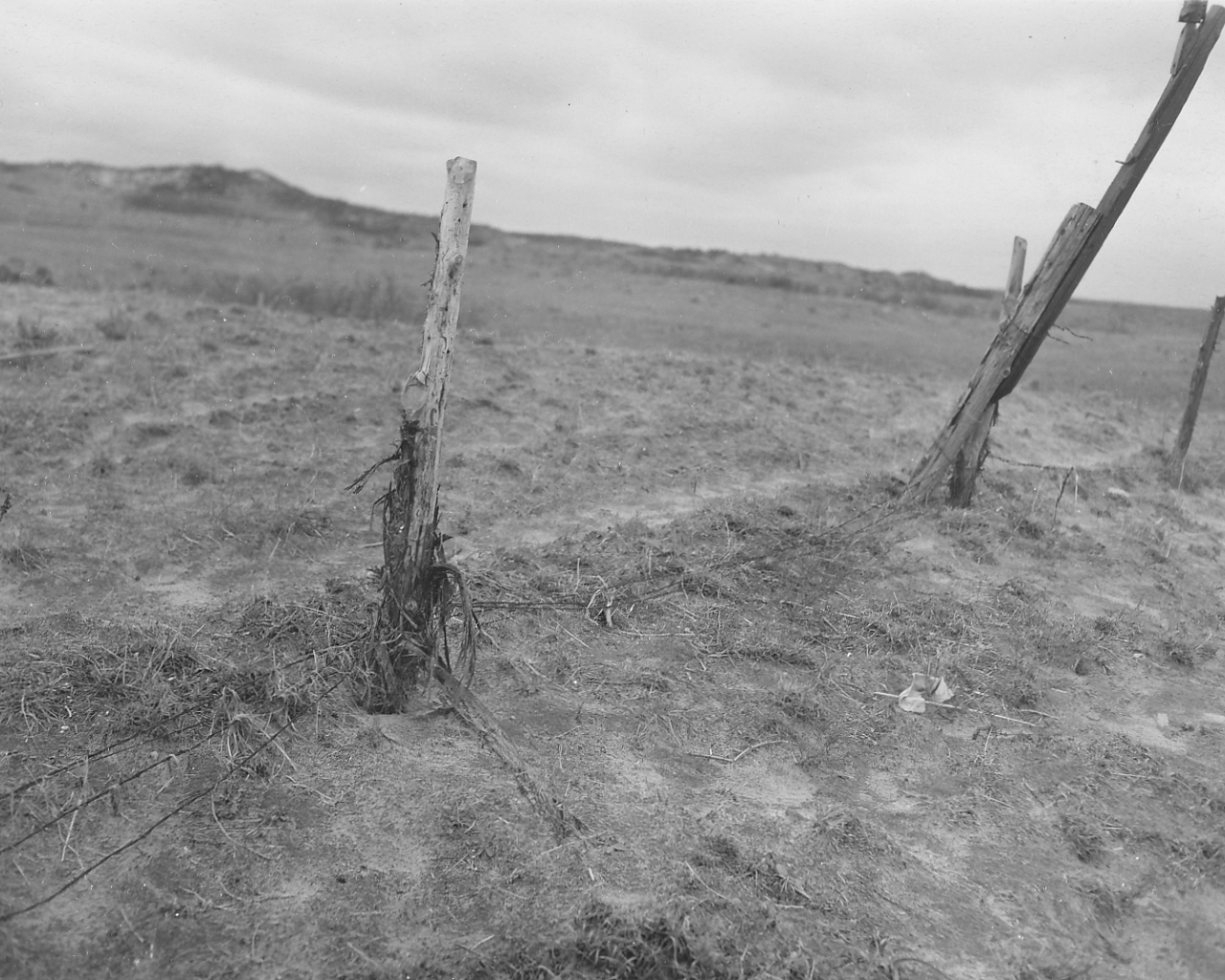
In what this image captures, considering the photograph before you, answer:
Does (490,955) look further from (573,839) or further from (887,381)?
(887,381)

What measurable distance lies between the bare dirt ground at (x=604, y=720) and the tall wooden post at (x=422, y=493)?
1.03 ft

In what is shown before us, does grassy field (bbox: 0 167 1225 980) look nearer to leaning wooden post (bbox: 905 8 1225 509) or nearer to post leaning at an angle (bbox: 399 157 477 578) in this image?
leaning wooden post (bbox: 905 8 1225 509)

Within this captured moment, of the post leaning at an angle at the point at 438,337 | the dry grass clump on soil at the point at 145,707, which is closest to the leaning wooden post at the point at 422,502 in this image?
the post leaning at an angle at the point at 438,337

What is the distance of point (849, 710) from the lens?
4.96 meters

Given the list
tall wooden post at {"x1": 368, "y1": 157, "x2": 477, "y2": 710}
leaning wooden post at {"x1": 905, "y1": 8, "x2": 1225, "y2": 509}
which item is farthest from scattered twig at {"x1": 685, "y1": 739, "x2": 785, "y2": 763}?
leaning wooden post at {"x1": 905, "y1": 8, "x2": 1225, "y2": 509}

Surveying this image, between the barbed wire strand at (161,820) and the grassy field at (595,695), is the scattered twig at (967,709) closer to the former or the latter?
the grassy field at (595,695)

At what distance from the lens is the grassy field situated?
133 inches

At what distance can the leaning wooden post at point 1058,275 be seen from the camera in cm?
685

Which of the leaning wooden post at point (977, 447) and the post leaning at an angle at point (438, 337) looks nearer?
the post leaning at an angle at point (438, 337)

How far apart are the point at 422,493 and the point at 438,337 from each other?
2.22 feet

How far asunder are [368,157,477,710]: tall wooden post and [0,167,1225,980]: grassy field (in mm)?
281

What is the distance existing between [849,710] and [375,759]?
2340mm

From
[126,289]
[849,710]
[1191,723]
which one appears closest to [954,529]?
[1191,723]

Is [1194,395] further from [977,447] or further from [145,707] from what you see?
[145,707]
